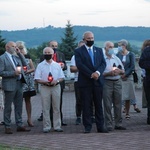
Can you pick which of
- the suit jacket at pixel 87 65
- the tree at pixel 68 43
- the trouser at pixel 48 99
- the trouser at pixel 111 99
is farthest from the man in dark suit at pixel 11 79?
the tree at pixel 68 43

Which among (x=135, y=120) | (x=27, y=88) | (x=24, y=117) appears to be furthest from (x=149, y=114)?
(x=24, y=117)

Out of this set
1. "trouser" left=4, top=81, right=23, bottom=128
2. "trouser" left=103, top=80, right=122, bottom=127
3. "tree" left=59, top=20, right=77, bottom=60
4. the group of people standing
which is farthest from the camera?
"tree" left=59, top=20, right=77, bottom=60

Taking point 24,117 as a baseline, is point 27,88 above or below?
above

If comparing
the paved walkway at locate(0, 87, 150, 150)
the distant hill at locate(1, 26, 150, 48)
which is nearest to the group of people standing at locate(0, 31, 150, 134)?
the paved walkway at locate(0, 87, 150, 150)

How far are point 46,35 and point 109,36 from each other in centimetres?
1016

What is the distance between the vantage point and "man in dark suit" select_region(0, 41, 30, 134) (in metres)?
12.4

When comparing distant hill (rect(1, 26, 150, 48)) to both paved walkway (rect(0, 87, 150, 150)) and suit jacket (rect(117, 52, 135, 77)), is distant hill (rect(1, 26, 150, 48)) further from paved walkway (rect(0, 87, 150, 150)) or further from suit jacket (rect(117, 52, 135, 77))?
paved walkway (rect(0, 87, 150, 150))

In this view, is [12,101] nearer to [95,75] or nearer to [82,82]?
[82,82]

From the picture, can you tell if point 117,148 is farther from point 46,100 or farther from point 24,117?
point 24,117

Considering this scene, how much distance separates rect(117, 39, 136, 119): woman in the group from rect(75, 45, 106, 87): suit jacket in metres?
2.53

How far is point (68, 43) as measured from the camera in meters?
39.8

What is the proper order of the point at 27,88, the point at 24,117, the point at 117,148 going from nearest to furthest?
the point at 117,148
the point at 27,88
the point at 24,117

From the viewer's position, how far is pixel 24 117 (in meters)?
15.9

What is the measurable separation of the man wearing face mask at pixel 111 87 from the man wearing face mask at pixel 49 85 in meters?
1.00
